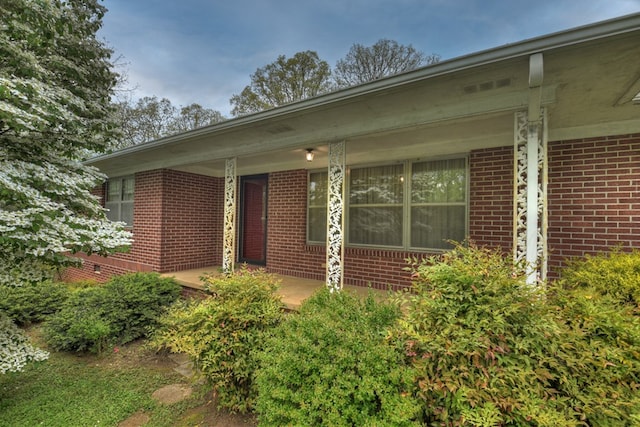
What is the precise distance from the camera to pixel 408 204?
203 inches

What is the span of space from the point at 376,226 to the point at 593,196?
2943 millimetres

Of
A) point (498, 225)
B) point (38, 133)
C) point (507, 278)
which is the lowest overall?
point (507, 278)

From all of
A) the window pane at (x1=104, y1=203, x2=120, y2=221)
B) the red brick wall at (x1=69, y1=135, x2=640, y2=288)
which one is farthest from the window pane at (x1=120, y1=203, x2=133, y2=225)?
the red brick wall at (x1=69, y1=135, x2=640, y2=288)

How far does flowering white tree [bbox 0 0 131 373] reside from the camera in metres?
2.53

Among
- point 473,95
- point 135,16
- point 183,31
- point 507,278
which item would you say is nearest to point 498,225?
point 473,95

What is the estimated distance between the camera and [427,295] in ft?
6.95

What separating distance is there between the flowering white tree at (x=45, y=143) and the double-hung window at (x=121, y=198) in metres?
4.28

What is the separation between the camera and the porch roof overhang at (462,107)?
7.54 ft

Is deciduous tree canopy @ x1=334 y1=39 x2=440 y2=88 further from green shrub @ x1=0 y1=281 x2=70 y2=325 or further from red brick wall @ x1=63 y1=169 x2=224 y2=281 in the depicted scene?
green shrub @ x1=0 y1=281 x2=70 y2=325

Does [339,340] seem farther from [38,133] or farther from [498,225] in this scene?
[38,133]

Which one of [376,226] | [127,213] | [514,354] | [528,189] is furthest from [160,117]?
[514,354]

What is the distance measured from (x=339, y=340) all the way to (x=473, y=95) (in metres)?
2.57

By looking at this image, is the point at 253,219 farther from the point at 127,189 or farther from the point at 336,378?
the point at 336,378

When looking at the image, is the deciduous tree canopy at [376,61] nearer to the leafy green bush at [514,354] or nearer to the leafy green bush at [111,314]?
the leafy green bush at [111,314]
